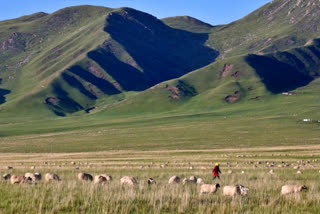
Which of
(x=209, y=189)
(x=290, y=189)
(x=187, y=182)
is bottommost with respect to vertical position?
(x=187, y=182)

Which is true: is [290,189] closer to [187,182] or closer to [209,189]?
[209,189]

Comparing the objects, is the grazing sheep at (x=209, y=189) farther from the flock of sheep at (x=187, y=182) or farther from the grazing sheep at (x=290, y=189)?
the grazing sheep at (x=290, y=189)

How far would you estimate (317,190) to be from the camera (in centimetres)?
2025

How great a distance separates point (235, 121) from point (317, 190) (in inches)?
6063

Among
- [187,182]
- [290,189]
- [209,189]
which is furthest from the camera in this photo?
[187,182]

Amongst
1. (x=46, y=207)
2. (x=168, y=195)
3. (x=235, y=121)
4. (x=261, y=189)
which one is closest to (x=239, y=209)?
(x=168, y=195)

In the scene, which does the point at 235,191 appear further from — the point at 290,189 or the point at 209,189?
the point at 290,189

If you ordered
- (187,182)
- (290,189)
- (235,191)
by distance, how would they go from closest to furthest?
(235,191) → (290,189) → (187,182)

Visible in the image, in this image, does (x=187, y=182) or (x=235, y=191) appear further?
(x=187, y=182)

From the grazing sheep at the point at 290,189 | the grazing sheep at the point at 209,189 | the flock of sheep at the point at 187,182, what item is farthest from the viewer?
the grazing sheep at the point at 209,189

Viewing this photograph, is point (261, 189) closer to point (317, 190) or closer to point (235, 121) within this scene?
point (317, 190)

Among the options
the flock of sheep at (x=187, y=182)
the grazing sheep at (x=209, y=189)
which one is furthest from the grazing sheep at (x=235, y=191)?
the grazing sheep at (x=209, y=189)

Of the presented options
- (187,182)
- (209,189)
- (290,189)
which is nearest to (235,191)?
(209,189)

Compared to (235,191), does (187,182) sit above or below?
below
